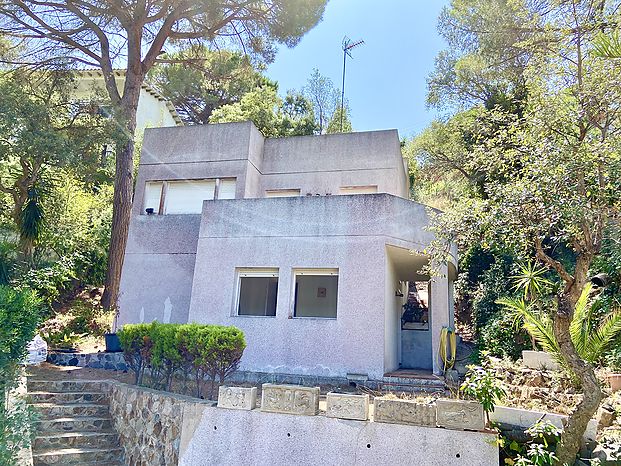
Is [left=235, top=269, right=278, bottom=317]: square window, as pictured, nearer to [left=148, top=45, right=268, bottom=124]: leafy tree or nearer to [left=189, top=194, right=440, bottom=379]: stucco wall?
[left=189, top=194, right=440, bottom=379]: stucco wall

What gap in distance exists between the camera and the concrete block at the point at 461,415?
669cm

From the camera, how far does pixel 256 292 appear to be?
12867mm

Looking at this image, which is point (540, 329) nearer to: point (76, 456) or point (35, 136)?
point (76, 456)

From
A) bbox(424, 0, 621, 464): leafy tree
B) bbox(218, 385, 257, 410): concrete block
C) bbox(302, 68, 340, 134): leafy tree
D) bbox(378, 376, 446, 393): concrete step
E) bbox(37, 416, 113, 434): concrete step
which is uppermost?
bbox(302, 68, 340, 134): leafy tree

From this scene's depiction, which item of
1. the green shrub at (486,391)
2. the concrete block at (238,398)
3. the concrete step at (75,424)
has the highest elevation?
the green shrub at (486,391)

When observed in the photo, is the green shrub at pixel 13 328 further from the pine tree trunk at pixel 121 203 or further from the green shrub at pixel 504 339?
the green shrub at pixel 504 339

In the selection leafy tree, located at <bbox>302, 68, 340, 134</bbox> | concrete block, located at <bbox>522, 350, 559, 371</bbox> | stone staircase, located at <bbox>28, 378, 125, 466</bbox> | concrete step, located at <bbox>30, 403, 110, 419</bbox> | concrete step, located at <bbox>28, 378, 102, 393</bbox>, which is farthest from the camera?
leafy tree, located at <bbox>302, 68, 340, 134</bbox>

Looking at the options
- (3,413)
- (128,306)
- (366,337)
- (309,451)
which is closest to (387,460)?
(309,451)

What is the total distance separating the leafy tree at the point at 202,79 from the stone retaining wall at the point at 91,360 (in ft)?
46.1

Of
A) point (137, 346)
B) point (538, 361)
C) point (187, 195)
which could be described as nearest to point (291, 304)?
point (137, 346)

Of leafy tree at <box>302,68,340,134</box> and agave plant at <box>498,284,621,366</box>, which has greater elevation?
leafy tree at <box>302,68,340,134</box>

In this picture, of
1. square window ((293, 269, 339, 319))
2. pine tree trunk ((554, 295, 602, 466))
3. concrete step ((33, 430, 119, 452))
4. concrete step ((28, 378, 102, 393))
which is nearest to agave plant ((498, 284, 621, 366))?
pine tree trunk ((554, 295, 602, 466))

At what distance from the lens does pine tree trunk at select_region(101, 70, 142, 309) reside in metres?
17.9

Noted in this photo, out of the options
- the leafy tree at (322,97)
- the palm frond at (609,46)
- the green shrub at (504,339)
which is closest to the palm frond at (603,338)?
the palm frond at (609,46)
